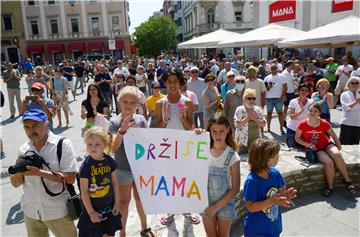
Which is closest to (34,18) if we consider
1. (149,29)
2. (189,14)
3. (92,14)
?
(92,14)

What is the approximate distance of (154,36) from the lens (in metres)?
47.2

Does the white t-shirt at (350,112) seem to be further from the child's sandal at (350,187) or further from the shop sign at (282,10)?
the shop sign at (282,10)

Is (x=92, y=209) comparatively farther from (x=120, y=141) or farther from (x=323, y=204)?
(x=323, y=204)

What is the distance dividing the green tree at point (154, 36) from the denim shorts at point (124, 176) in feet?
149

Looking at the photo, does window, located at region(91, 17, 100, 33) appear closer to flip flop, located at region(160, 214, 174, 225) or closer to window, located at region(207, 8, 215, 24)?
window, located at region(207, 8, 215, 24)

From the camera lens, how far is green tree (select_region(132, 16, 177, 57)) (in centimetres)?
4722

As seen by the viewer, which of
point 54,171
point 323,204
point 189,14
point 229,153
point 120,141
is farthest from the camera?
point 189,14

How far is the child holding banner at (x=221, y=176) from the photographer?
2768 millimetres

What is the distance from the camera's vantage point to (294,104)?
6133 mm

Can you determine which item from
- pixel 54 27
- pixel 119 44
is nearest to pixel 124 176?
pixel 119 44

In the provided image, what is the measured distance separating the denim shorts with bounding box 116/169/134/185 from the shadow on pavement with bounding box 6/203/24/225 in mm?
1976

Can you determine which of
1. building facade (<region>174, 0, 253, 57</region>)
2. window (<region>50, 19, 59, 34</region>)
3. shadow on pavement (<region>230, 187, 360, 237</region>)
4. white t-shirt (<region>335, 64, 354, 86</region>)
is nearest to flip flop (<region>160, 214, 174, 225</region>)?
shadow on pavement (<region>230, 187, 360, 237</region>)

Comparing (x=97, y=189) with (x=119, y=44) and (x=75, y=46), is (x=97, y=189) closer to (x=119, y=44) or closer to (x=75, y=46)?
(x=119, y=44)

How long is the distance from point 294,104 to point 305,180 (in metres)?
1.99
